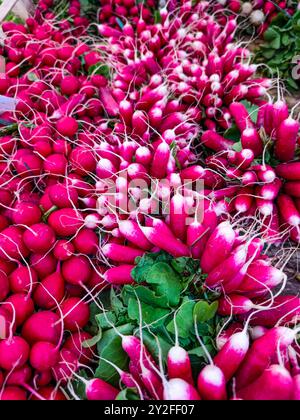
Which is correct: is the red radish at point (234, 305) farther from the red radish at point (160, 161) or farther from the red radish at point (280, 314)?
the red radish at point (160, 161)

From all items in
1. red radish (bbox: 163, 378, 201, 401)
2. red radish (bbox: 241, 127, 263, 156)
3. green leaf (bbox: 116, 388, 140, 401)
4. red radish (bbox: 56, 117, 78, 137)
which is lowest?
green leaf (bbox: 116, 388, 140, 401)

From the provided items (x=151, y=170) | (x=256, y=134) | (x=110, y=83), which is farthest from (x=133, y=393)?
(x=110, y=83)

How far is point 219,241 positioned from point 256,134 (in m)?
0.65

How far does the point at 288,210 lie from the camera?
1.63m

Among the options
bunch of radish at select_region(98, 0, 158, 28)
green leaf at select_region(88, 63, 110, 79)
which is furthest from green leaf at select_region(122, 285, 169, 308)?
bunch of radish at select_region(98, 0, 158, 28)

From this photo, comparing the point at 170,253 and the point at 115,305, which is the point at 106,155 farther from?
the point at 115,305

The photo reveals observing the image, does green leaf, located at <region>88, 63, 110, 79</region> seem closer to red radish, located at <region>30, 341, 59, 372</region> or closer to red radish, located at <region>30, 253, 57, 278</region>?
red radish, located at <region>30, 253, 57, 278</region>

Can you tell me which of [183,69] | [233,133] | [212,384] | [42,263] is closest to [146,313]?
[212,384]

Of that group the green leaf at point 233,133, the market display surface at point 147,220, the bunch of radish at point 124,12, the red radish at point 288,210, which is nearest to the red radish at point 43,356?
the market display surface at point 147,220

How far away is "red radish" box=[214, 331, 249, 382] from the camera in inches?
44.2

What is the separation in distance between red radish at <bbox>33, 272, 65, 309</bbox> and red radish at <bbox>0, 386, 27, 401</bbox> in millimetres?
333

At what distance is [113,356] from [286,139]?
1.18m

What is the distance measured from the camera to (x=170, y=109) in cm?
206

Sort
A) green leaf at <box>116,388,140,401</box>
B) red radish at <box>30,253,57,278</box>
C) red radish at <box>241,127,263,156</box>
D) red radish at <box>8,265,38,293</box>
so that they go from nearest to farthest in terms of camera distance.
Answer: green leaf at <box>116,388,140,401</box> → red radish at <box>8,265,38,293</box> → red radish at <box>30,253,57,278</box> → red radish at <box>241,127,263,156</box>
